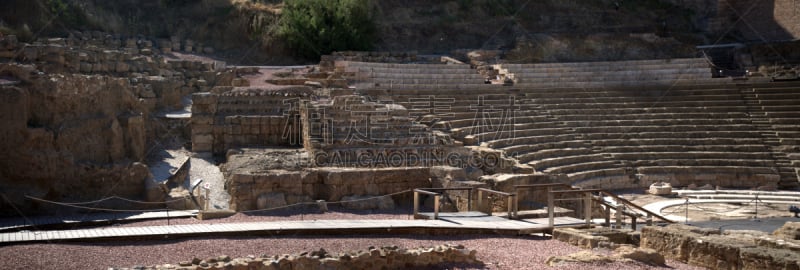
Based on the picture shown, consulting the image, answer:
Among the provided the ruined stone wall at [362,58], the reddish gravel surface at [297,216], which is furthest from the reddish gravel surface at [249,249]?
the ruined stone wall at [362,58]

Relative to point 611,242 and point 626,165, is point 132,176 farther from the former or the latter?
point 626,165

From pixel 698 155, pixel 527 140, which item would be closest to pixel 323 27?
pixel 527 140

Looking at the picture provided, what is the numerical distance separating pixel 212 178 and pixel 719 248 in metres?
9.57


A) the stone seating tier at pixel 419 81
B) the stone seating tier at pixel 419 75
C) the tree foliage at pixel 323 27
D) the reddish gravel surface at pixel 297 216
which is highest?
the tree foliage at pixel 323 27

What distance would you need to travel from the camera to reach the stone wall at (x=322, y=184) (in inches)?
494

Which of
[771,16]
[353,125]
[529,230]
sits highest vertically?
[771,16]

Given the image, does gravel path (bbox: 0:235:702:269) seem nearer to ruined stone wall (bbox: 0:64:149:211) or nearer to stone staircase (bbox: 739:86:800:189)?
ruined stone wall (bbox: 0:64:149:211)

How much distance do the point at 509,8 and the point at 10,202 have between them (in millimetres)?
26919

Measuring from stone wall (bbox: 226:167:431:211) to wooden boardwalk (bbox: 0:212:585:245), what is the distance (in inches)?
86.3

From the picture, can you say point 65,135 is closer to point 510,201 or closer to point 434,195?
point 434,195

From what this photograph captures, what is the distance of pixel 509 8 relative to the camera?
35094mm

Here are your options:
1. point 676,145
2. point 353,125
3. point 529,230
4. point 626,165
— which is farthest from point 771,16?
point 529,230

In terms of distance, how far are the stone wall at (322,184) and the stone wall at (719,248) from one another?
14.8 ft

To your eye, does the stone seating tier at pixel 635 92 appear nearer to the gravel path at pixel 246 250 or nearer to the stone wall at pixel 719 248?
the stone wall at pixel 719 248
